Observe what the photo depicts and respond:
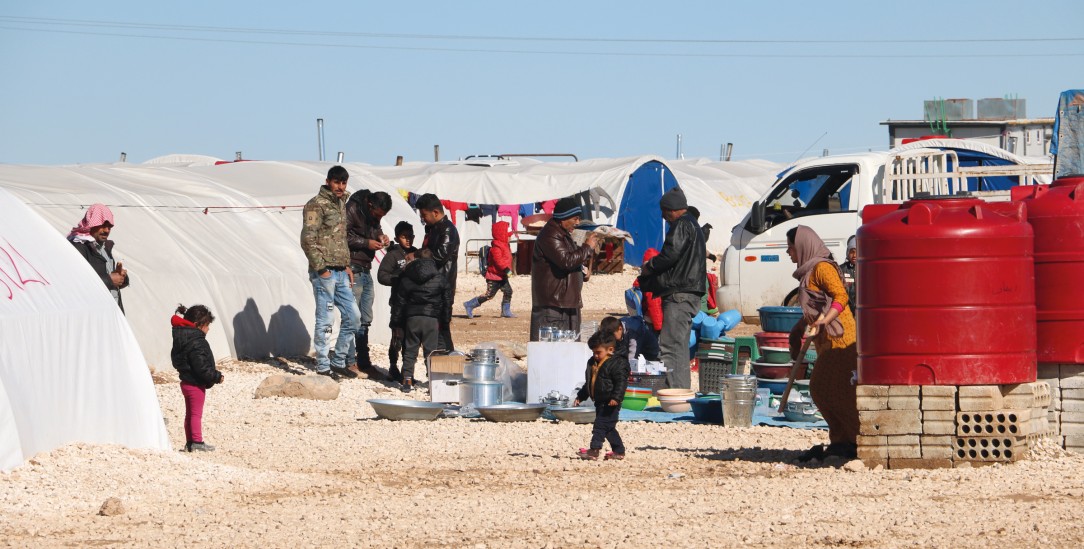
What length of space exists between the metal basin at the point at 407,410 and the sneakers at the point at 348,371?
9.39 feet

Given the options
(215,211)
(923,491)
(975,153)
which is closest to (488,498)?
(923,491)

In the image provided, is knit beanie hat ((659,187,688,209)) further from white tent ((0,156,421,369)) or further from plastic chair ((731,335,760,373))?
white tent ((0,156,421,369))

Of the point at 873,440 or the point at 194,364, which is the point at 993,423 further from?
the point at 194,364

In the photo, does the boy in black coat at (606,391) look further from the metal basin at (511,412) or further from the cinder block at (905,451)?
the metal basin at (511,412)

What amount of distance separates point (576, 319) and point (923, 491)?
18.0ft

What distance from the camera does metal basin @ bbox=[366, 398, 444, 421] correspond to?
420 inches

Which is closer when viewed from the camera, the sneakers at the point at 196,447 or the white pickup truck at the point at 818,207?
the sneakers at the point at 196,447

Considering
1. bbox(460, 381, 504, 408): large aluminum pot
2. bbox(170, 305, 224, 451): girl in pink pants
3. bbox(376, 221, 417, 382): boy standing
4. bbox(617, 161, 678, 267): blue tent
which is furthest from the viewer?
bbox(617, 161, 678, 267): blue tent

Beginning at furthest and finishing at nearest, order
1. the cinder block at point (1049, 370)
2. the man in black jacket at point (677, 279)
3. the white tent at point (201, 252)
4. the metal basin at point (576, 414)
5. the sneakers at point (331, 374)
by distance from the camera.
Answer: the white tent at point (201, 252) < the sneakers at point (331, 374) < the man in black jacket at point (677, 279) < the metal basin at point (576, 414) < the cinder block at point (1049, 370)

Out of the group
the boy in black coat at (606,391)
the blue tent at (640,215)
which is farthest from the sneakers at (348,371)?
the blue tent at (640,215)

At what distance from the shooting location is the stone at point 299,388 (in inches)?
474

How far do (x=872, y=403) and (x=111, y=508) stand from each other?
4.04m

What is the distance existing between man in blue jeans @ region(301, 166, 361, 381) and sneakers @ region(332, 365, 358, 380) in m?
0.12

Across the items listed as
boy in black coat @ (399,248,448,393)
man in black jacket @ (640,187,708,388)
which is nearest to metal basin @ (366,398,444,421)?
boy in black coat @ (399,248,448,393)
